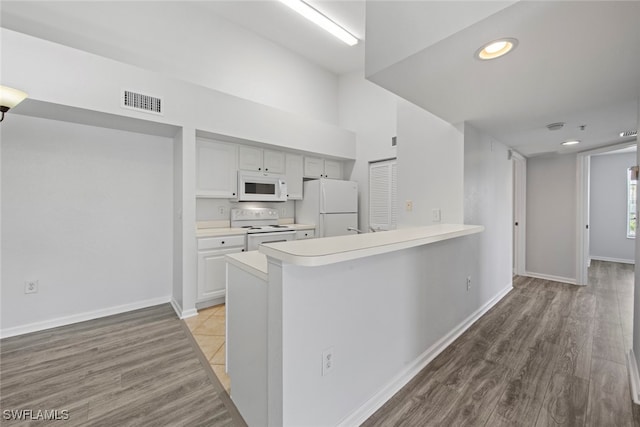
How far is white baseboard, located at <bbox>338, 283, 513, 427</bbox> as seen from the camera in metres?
1.45

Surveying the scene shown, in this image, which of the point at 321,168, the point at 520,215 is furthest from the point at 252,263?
the point at 520,215

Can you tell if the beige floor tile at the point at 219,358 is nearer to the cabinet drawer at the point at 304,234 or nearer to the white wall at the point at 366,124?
the cabinet drawer at the point at 304,234

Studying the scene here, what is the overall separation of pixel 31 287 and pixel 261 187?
2.55m

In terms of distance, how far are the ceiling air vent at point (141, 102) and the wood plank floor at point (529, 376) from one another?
315 cm

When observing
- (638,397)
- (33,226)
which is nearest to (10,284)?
(33,226)

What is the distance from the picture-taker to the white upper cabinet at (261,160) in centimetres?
374

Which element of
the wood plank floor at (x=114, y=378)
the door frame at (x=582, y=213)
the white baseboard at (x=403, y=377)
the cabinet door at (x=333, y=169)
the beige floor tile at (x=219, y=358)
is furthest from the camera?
the cabinet door at (x=333, y=169)

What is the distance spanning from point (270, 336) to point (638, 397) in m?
2.23

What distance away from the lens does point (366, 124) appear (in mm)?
5012

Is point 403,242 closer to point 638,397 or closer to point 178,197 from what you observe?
point 638,397

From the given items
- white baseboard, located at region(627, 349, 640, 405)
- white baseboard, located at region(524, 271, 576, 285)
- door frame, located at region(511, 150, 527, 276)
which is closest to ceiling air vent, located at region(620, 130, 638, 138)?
door frame, located at region(511, 150, 527, 276)

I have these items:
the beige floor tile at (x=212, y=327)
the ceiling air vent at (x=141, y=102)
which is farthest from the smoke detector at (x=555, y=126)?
the ceiling air vent at (x=141, y=102)

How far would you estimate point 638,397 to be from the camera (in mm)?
1628

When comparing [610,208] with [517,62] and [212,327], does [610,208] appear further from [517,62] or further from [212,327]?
[212,327]
